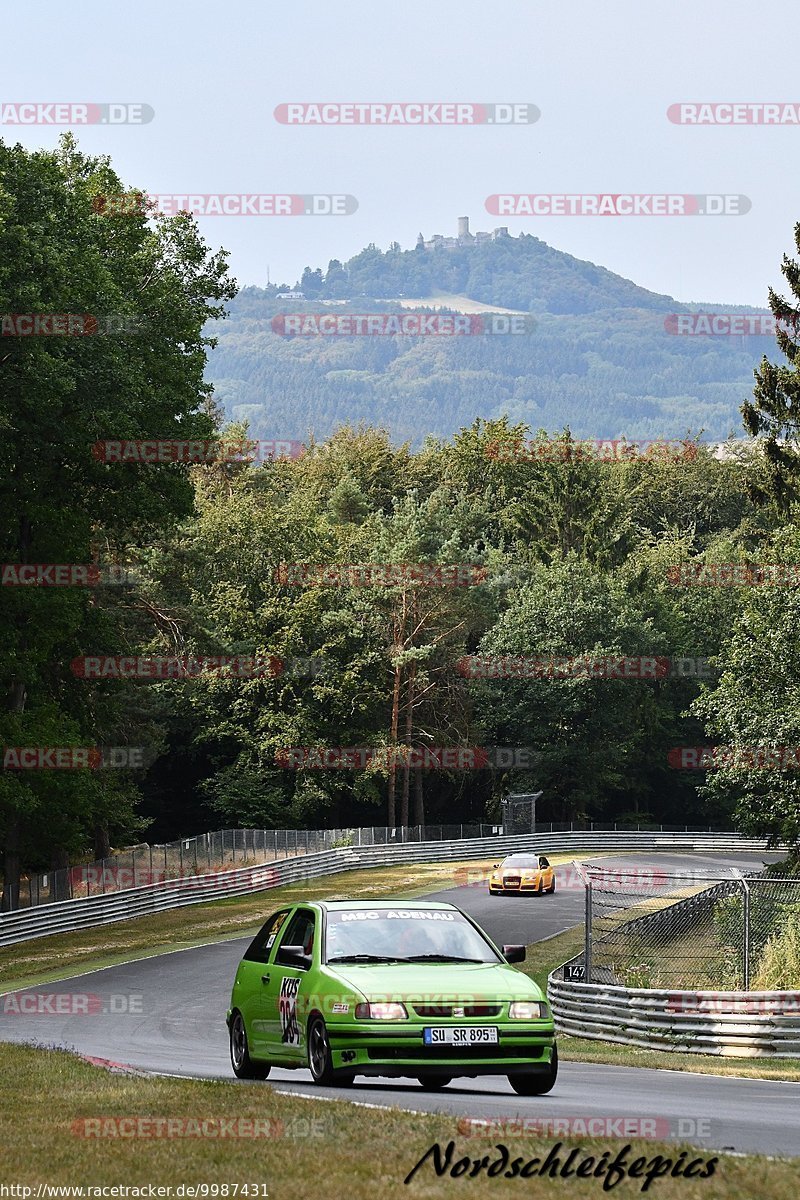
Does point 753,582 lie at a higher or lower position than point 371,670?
higher

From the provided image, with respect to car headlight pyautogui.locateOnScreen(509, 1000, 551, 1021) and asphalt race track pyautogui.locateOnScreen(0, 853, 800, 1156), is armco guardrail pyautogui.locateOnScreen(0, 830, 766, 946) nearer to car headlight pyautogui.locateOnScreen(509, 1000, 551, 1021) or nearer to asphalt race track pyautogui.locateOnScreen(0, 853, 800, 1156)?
asphalt race track pyautogui.locateOnScreen(0, 853, 800, 1156)

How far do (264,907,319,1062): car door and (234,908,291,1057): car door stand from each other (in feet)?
0.35

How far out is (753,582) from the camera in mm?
44719

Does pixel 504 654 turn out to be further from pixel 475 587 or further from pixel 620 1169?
pixel 620 1169

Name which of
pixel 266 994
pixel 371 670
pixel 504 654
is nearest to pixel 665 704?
pixel 504 654

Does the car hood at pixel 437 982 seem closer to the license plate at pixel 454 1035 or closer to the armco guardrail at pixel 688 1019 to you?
the license plate at pixel 454 1035

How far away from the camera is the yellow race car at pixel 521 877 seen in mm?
50594

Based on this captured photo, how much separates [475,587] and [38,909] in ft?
151

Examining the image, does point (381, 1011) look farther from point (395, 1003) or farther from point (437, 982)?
point (437, 982)

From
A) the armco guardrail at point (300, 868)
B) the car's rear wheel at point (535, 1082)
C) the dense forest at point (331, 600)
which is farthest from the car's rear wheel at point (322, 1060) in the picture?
the armco guardrail at point (300, 868)

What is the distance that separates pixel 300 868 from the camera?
58500mm

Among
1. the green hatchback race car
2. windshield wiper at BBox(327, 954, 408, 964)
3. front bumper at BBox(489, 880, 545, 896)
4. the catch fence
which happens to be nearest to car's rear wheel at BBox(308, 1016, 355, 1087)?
the green hatchback race car

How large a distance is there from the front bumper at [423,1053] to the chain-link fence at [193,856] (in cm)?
3088

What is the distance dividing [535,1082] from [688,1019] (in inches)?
358
